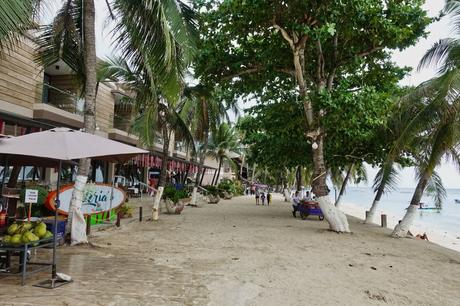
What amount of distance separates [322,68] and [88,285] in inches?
425

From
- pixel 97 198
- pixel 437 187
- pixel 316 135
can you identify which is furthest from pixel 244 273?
pixel 437 187

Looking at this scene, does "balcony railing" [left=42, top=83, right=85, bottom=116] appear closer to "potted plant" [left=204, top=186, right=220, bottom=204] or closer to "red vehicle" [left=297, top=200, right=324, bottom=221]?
"red vehicle" [left=297, top=200, right=324, bottom=221]

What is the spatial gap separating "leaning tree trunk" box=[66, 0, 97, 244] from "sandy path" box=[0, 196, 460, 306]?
52cm

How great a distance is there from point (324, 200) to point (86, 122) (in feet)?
25.0

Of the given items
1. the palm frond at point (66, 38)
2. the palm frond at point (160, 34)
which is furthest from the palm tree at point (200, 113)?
the palm frond at point (160, 34)

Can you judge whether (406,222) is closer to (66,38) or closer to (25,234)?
(25,234)

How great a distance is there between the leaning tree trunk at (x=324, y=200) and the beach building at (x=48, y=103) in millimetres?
8129

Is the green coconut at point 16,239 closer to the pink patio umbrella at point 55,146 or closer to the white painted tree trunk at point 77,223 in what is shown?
the pink patio umbrella at point 55,146

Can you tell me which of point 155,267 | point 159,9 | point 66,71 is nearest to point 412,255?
point 155,267

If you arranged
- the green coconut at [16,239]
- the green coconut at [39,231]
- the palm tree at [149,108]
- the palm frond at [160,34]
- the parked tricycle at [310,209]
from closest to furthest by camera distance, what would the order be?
the green coconut at [16,239] → the green coconut at [39,231] → the palm frond at [160,34] → the palm tree at [149,108] → the parked tricycle at [310,209]

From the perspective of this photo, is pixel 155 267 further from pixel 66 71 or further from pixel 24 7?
pixel 66 71

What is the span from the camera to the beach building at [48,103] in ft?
44.4

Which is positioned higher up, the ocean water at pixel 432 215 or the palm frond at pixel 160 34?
the palm frond at pixel 160 34

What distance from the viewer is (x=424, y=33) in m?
12.3
